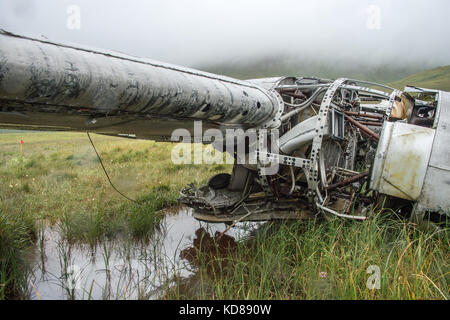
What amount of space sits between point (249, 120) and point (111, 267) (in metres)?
2.51

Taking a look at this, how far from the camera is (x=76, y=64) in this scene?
6.89 feet

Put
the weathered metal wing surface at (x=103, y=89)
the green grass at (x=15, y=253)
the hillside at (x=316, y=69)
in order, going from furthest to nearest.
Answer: the hillside at (x=316, y=69) < the green grass at (x=15, y=253) < the weathered metal wing surface at (x=103, y=89)

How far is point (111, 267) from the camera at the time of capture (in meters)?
3.93

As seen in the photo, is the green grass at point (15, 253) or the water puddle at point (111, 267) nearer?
the green grass at point (15, 253)

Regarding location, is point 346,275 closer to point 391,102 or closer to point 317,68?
point 391,102

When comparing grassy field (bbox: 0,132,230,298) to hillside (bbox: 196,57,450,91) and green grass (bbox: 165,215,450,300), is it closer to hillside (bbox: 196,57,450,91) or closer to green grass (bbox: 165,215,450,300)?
green grass (bbox: 165,215,450,300)

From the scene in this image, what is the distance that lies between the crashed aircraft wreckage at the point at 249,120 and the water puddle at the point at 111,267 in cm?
80

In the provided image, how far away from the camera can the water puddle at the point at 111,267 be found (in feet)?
10.8

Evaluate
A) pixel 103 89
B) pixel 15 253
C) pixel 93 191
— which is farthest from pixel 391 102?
pixel 93 191

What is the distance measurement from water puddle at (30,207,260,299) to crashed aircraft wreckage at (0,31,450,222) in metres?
0.80

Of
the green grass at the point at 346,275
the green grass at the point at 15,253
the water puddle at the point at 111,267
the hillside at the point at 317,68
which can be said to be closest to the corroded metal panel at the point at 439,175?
the green grass at the point at 346,275

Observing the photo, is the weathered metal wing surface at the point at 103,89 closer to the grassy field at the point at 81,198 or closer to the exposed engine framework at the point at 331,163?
the exposed engine framework at the point at 331,163
